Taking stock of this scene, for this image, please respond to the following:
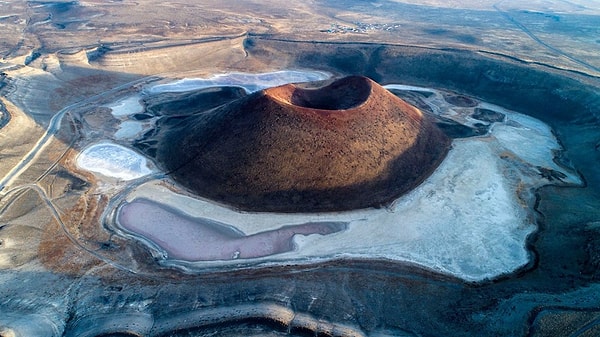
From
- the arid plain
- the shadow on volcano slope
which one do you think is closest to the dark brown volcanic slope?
the arid plain

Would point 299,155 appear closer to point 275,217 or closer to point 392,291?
point 275,217

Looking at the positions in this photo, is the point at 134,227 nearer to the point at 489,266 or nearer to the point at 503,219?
the point at 489,266

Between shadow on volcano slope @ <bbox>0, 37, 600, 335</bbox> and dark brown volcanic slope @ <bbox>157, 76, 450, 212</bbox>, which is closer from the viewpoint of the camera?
shadow on volcano slope @ <bbox>0, 37, 600, 335</bbox>

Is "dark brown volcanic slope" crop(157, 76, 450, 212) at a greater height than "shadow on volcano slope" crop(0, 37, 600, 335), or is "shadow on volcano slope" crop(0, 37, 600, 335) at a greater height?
"dark brown volcanic slope" crop(157, 76, 450, 212)

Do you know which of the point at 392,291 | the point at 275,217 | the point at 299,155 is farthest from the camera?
the point at 299,155

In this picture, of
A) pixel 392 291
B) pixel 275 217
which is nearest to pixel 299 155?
pixel 275 217

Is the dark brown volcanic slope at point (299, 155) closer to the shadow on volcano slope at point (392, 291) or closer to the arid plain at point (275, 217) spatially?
the arid plain at point (275, 217)

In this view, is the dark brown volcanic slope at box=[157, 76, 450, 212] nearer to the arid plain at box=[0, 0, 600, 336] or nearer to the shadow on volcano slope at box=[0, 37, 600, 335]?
the arid plain at box=[0, 0, 600, 336]
